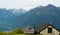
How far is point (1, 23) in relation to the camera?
3.69m

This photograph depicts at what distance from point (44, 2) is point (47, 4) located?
0.06m

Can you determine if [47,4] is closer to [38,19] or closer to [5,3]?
[38,19]

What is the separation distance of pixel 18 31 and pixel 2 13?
1.31 ft

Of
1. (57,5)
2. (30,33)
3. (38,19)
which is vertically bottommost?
(30,33)

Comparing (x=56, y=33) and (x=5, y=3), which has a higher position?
(x=5, y=3)

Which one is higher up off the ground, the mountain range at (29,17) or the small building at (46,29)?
the mountain range at (29,17)

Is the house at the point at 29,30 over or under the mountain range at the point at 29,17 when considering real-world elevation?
under

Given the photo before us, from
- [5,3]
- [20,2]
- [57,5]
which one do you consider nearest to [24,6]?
[20,2]

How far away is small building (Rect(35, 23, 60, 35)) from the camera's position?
12.1 ft

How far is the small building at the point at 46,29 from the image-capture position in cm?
368

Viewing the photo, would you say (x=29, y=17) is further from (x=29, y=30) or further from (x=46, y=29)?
(x=46, y=29)

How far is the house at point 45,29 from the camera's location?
367 centimetres

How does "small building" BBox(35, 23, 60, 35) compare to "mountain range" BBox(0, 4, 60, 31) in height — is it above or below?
below

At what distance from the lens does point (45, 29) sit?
145 inches
